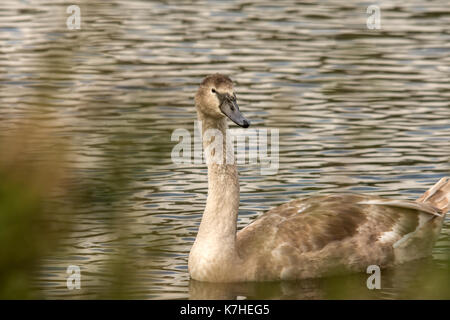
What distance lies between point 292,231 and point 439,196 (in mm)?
1947

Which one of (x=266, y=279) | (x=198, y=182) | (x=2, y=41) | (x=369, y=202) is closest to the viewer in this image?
(x=266, y=279)

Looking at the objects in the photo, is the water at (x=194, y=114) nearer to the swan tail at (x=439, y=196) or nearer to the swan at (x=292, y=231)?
the swan at (x=292, y=231)

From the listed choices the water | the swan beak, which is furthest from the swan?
the water

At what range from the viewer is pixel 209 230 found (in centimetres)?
1049

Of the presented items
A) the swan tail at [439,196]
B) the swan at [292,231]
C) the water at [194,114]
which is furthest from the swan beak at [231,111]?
the swan tail at [439,196]

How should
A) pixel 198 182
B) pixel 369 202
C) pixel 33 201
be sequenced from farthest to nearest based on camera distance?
pixel 198 182, pixel 369 202, pixel 33 201

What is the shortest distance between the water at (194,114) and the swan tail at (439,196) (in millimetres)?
500

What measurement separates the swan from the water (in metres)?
0.20

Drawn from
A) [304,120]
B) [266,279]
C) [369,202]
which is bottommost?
[266,279]

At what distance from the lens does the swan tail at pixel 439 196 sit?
11.6 m

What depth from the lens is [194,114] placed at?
1797 centimetres

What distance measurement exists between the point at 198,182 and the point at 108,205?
34.1 feet

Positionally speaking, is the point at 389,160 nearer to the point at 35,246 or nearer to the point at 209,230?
the point at 209,230
